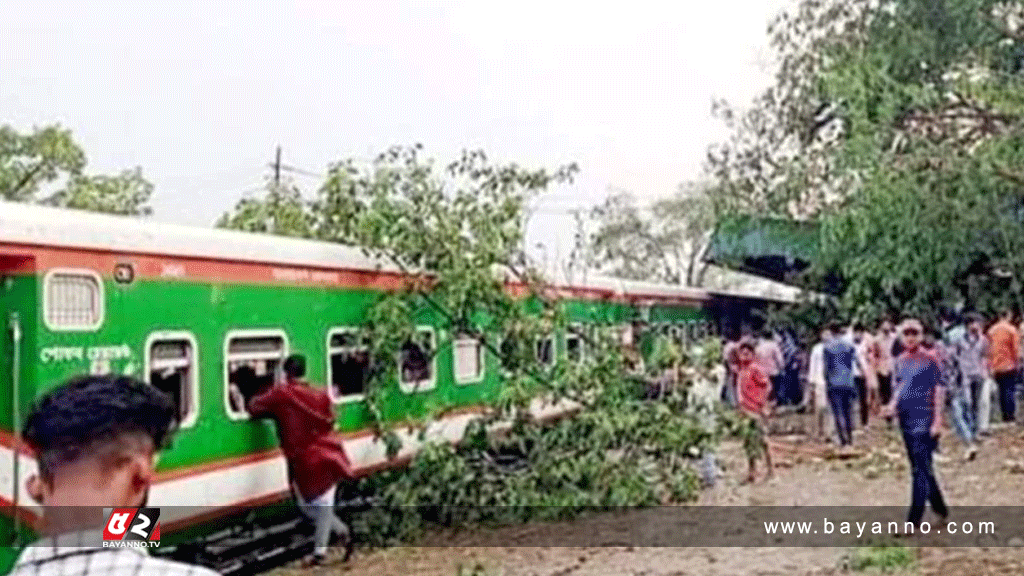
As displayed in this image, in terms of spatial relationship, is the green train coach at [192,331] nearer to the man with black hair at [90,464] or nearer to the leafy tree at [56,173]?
the man with black hair at [90,464]

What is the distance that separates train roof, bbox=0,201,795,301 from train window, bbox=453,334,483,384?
5.48ft

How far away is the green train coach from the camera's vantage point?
295 inches

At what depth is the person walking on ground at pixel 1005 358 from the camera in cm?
1866

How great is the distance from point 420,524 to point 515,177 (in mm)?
3327

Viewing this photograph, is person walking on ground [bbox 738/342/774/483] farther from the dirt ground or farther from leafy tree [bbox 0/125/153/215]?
leafy tree [bbox 0/125/153/215]

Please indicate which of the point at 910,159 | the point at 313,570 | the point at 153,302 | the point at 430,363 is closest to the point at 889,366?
the point at 910,159

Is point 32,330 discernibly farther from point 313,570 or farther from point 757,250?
point 757,250

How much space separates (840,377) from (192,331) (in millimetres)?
10043

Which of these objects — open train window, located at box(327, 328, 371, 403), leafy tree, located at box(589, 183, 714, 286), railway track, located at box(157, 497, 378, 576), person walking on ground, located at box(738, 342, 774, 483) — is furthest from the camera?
leafy tree, located at box(589, 183, 714, 286)

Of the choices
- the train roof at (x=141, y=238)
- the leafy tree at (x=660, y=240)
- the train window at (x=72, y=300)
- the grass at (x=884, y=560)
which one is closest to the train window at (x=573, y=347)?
the train roof at (x=141, y=238)

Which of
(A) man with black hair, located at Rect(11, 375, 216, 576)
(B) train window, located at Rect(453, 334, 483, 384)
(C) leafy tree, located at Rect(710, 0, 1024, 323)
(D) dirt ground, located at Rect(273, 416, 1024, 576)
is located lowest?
(D) dirt ground, located at Rect(273, 416, 1024, 576)

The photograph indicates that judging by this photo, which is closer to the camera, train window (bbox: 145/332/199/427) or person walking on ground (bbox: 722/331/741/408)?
train window (bbox: 145/332/199/427)

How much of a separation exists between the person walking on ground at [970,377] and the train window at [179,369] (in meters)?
10.8

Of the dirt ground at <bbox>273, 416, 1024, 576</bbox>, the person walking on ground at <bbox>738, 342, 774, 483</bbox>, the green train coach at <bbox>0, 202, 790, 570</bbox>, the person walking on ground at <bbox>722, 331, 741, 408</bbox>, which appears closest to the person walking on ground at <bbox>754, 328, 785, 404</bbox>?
the person walking on ground at <bbox>722, 331, 741, 408</bbox>
